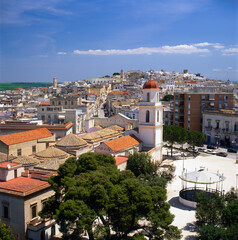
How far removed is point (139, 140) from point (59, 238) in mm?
19055

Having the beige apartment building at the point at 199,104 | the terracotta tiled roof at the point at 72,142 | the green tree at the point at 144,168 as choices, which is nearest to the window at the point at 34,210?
the green tree at the point at 144,168

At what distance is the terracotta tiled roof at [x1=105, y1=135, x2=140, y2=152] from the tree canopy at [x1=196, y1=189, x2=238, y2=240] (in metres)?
12.7

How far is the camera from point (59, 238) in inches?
754

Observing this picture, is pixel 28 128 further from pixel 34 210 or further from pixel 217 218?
pixel 217 218

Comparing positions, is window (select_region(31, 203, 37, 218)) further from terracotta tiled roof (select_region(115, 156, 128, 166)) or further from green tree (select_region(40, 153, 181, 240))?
terracotta tiled roof (select_region(115, 156, 128, 166))

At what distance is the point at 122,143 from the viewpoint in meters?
33.2

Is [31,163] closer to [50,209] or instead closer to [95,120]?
[50,209]

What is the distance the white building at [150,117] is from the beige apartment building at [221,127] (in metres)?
22.5

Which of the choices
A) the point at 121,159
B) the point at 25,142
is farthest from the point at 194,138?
the point at 25,142

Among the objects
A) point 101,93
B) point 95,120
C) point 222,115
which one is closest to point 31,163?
point 95,120

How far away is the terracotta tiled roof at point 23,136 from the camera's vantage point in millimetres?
30766

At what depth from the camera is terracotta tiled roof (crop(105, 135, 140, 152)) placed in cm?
3167

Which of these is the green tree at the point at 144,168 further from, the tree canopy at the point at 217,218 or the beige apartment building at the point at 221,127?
the beige apartment building at the point at 221,127

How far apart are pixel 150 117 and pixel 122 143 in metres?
5.31
